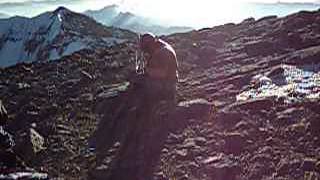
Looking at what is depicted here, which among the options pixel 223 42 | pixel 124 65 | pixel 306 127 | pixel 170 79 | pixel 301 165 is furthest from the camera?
pixel 223 42

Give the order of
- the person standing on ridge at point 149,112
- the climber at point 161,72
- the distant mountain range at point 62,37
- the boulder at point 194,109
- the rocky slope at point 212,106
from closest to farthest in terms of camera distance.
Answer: the rocky slope at point 212,106
the person standing on ridge at point 149,112
the boulder at point 194,109
the climber at point 161,72
the distant mountain range at point 62,37

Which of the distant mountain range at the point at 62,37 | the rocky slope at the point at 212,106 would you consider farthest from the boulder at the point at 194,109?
the distant mountain range at the point at 62,37

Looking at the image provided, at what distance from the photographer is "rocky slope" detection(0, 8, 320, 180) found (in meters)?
29.6

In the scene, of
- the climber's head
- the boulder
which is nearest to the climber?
the climber's head

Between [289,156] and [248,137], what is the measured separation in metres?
Answer: 3.98

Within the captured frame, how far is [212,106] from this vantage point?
3803cm

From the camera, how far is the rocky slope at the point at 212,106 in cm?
2959

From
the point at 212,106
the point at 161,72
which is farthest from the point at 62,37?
the point at 212,106

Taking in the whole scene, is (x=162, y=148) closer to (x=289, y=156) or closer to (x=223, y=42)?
(x=289, y=156)

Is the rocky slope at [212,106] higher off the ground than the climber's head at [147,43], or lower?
lower

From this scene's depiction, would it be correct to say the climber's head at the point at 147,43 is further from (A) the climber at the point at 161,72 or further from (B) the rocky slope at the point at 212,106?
(B) the rocky slope at the point at 212,106

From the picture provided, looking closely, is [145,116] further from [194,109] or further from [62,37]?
[62,37]

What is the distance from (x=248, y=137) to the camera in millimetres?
32094

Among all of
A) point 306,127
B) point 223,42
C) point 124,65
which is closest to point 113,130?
point 306,127
